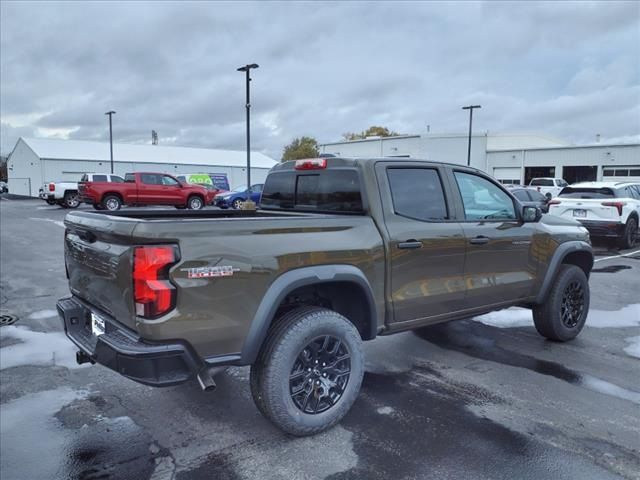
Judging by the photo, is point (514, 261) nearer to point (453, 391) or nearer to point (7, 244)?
point (453, 391)

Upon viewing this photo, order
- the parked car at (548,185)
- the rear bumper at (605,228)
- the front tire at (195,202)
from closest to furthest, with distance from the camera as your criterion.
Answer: the rear bumper at (605,228) → the front tire at (195,202) → the parked car at (548,185)

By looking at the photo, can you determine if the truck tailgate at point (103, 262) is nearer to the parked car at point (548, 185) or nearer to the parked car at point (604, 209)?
the parked car at point (604, 209)

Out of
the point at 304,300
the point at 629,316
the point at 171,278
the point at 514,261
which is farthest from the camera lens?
the point at 629,316

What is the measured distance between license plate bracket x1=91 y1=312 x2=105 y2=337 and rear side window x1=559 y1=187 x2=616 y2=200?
1237 cm

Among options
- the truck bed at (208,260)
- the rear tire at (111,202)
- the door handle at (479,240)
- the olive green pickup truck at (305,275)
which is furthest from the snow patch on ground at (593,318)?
the rear tire at (111,202)

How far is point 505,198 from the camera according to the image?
4730mm

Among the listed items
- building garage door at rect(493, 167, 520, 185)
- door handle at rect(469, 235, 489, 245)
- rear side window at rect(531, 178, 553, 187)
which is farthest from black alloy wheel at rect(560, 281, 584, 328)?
building garage door at rect(493, 167, 520, 185)

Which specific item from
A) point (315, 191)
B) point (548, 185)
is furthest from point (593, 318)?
point (548, 185)

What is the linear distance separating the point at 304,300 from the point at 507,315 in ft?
12.6

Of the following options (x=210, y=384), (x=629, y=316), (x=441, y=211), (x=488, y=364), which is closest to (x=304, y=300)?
(x=210, y=384)

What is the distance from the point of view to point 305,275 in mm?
3182

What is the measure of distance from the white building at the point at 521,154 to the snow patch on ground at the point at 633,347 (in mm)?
31456

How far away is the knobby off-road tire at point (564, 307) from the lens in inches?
200

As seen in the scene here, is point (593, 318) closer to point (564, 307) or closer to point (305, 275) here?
point (564, 307)
